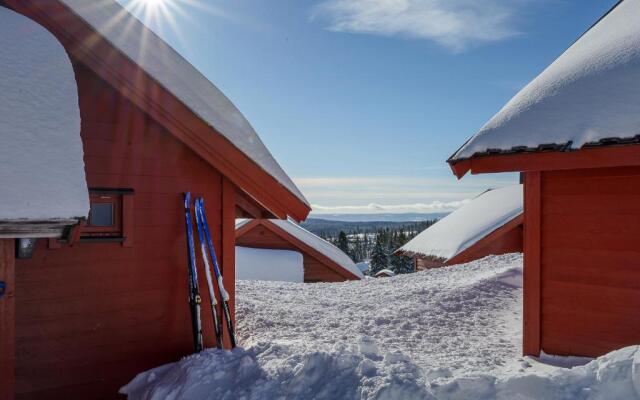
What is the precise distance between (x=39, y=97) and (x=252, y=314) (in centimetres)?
530

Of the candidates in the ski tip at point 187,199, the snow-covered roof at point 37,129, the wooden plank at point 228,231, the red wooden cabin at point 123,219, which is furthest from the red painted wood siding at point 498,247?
the snow-covered roof at point 37,129

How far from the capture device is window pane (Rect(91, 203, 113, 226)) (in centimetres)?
471

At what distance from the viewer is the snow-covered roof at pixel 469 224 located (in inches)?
653

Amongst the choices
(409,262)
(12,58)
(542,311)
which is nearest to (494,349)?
(542,311)

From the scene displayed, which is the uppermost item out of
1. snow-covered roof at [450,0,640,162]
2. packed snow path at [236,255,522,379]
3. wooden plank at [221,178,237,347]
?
snow-covered roof at [450,0,640,162]

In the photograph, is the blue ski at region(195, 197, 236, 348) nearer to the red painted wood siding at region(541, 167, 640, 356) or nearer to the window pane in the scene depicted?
the window pane

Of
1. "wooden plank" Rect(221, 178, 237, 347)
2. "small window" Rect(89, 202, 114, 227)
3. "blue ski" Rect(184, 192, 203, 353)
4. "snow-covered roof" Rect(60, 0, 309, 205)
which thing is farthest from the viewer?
"wooden plank" Rect(221, 178, 237, 347)

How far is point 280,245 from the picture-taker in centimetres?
1850

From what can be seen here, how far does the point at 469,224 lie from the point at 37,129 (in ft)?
54.3

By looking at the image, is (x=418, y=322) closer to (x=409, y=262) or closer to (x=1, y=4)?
(x=1, y=4)

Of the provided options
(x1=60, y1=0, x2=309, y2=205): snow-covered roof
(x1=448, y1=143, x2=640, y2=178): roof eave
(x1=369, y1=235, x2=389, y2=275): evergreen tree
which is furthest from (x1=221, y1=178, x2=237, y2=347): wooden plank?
(x1=369, y1=235, x2=389, y2=275): evergreen tree

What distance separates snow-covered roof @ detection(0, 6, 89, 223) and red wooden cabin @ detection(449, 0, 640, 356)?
4034 millimetres

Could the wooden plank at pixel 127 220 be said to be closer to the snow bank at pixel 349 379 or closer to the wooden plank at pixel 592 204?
the snow bank at pixel 349 379

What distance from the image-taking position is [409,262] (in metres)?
56.3
